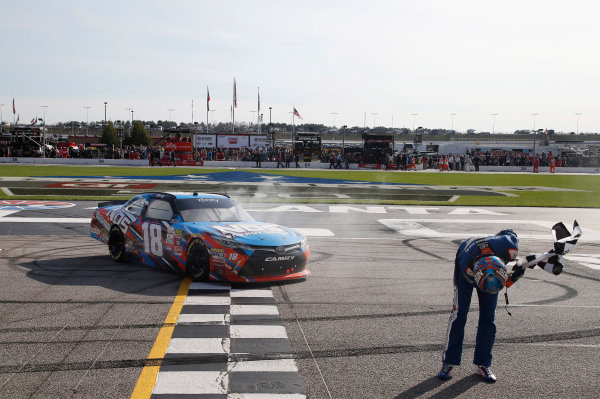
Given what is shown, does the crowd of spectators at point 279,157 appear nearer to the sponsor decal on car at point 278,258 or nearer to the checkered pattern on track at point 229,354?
the sponsor decal on car at point 278,258

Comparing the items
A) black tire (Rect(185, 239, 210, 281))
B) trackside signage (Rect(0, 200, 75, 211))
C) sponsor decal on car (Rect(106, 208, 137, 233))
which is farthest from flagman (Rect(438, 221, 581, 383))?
trackside signage (Rect(0, 200, 75, 211))

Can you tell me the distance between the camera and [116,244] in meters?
11.0

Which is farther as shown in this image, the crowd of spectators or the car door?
the crowd of spectators

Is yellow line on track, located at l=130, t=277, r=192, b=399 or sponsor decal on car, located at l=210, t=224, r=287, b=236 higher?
sponsor decal on car, located at l=210, t=224, r=287, b=236

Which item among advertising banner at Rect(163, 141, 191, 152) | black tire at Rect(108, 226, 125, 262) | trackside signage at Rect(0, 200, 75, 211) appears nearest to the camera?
black tire at Rect(108, 226, 125, 262)

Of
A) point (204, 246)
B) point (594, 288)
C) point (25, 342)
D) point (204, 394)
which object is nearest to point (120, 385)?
point (204, 394)

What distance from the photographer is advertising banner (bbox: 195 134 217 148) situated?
74250mm

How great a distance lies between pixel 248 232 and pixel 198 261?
2.82 feet

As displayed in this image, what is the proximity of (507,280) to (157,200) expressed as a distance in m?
6.77

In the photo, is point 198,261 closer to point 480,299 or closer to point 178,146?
point 480,299

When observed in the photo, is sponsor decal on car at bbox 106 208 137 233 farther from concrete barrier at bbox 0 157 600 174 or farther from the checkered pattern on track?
concrete barrier at bbox 0 157 600 174

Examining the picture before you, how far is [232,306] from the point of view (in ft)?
25.5

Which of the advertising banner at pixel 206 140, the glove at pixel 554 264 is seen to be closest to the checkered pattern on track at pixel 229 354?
the glove at pixel 554 264

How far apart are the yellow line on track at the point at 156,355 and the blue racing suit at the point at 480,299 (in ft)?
8.38
